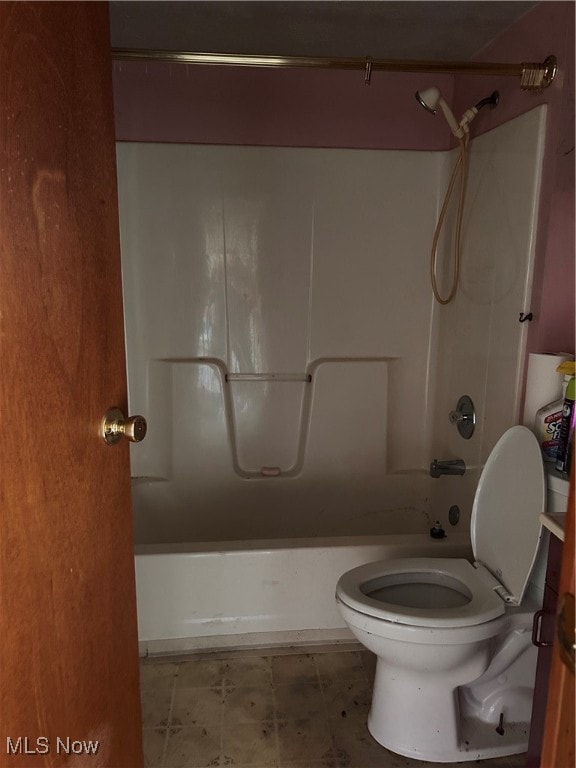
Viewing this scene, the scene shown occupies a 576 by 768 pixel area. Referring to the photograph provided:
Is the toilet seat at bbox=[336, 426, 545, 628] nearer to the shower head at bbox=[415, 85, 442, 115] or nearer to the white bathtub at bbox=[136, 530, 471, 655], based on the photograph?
the white bathtub at bbox=[136, 530, 471, 655]

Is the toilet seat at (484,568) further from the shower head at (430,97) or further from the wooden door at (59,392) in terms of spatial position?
the shower head at (430,97)

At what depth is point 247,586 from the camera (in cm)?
193

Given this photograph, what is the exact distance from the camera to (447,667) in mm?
1480

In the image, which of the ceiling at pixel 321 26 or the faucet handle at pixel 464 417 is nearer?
the ceiling at pixel 321 26

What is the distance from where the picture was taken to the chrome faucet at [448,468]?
6.84ft

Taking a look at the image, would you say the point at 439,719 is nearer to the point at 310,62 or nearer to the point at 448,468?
the point at 448,468

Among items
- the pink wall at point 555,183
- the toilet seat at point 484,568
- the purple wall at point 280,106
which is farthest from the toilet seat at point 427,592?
the purple wall at point 280,106

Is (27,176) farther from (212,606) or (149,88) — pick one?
(149,88)

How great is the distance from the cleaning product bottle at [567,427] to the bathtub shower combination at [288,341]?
0.76 metres

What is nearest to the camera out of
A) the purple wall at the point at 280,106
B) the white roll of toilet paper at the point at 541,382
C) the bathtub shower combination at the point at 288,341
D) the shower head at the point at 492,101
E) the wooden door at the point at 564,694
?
the wooden door at the point at 564,694

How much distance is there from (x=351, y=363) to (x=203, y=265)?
74 centimetres

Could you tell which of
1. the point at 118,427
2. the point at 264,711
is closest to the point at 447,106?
the point at 118,427

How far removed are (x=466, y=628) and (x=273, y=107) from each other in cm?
197

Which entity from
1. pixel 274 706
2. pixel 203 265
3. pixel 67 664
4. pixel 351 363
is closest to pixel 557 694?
pixel 67 664
